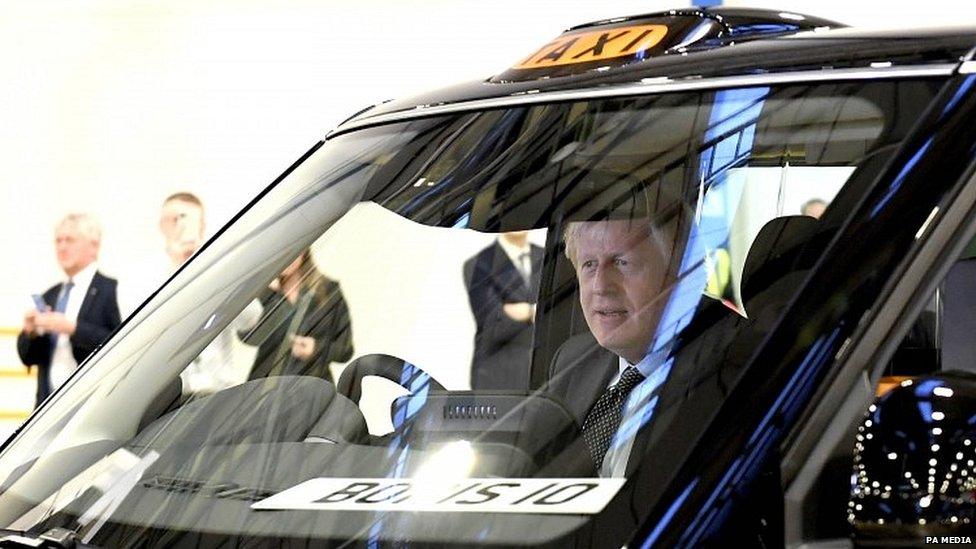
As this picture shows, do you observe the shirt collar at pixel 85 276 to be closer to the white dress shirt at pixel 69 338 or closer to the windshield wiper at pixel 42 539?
the white dress shirt at pixel 69 338

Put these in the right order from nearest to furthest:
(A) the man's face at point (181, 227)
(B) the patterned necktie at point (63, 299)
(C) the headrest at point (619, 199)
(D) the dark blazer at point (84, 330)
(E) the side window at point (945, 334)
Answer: (E) the side window at point (945, 334), (C) the headrest at point (619, 199), (D) the dark blazer at point (84, 330), (B) the patterned necktie at point (63, 299), (A) the man's face at point (181, 227)

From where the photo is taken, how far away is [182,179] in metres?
9.26

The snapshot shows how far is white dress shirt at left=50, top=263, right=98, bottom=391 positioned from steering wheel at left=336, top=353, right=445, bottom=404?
577cm

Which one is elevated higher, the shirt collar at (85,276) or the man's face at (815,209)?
the shirt collar at (85,276)

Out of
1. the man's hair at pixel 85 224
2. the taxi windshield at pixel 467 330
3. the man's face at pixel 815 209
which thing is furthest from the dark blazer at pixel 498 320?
the man's hair at pixel 85 224

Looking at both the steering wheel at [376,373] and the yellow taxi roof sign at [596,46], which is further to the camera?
the yellow taxi roof sign at [596,46]

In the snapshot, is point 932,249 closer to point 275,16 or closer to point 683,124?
point 683,124

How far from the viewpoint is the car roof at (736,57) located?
1825 mm

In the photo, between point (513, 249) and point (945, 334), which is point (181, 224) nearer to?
point (513, 249)

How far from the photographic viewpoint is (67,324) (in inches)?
307

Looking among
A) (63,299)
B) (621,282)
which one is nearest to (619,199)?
(621,282)

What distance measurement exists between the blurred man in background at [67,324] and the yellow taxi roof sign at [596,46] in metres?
5.60

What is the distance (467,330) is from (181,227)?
6.34m

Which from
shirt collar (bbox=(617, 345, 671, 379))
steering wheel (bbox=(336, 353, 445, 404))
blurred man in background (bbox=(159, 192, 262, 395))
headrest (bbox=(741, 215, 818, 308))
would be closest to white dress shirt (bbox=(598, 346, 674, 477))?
shirt collar (bbox=(617, 345, 671, 379))
